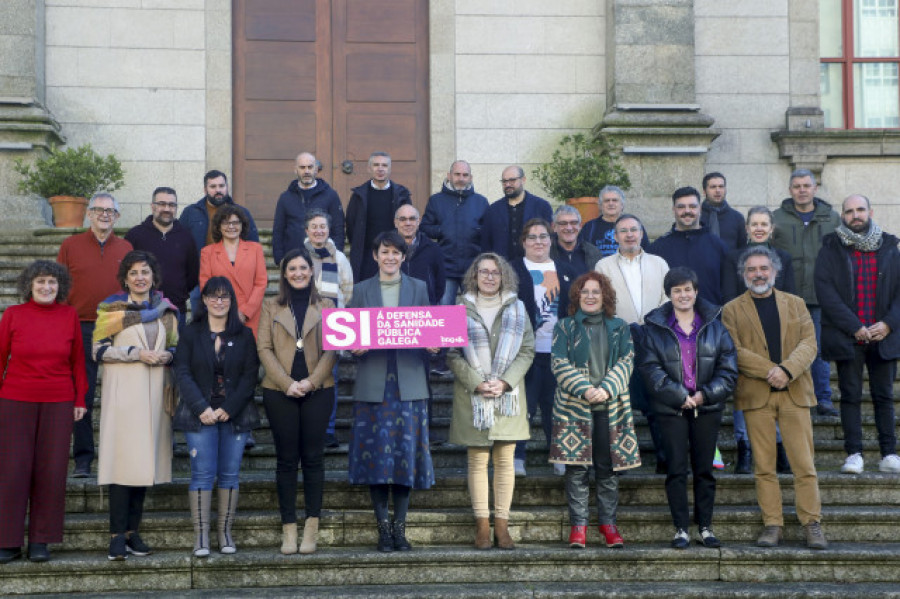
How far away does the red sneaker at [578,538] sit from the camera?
6883 mm

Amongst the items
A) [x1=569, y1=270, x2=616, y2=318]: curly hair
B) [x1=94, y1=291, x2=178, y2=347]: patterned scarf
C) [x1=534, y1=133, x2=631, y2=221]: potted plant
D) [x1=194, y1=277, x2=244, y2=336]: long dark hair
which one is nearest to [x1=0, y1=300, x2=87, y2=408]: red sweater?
[x1=94, y1=291, x2=178, y2=347]: patterned scarf

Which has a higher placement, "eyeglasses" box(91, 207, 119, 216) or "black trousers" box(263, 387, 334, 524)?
"eyeglasses" box(91, 207, 119, 216)

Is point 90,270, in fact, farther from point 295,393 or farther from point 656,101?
point 656,101

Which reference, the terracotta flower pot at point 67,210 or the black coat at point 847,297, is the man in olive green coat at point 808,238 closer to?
the black coat at point 847,297

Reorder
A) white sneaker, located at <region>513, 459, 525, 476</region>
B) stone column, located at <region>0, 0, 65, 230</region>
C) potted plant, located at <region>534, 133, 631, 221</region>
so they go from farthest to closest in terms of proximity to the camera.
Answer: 1. stone column, located at <region>0, 0, 65, 230</region>
2. potted plant, located at <region>534, 133, 631, 221</region>
3. white sneaker, located at <region>513, 459, 525, 476</region>

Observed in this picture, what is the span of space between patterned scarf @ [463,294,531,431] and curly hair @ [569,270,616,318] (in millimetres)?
325

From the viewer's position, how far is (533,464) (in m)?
8.12

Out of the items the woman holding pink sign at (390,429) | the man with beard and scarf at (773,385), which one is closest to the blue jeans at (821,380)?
the man with beard and scarf at (773,385)

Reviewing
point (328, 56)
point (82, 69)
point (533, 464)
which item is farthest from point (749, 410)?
point (82, 69)

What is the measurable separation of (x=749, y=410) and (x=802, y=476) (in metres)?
0.53

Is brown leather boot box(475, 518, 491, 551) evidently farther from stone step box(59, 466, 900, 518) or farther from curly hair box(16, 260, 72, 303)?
curly hair box(16, 260, 72, 303)

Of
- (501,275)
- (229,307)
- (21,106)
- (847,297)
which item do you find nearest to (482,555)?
(501,275)

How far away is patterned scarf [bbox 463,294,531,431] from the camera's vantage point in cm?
696

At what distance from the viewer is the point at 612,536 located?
690 cm
